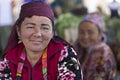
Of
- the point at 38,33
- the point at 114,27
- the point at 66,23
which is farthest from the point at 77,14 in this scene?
the point at 38,33

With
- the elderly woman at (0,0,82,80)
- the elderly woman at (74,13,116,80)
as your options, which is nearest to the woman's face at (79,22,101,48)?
the elderly woman at (74,13,116,80)

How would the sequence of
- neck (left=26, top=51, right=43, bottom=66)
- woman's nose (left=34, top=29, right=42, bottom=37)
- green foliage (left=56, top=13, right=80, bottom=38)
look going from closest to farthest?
woman's nose (left=34, top=29, right=42, bottom=37), neck (left=26, top=51, right=43, bottom=66), green foliage (left=56, top=13, right=80, bottom=38)

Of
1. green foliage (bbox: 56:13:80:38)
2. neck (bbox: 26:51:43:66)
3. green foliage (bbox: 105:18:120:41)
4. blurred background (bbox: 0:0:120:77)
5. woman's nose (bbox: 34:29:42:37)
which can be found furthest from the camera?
green foliage (bbox: 105:18:120:41)

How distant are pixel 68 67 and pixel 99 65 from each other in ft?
5.38

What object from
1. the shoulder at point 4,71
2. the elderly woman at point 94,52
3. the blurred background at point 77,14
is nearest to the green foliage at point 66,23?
the blurred background at point 77,14

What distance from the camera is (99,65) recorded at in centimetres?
452

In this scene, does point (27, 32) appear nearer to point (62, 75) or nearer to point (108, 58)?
point (62, 75)

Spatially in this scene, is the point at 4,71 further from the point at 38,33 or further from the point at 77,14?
the point at 77,14

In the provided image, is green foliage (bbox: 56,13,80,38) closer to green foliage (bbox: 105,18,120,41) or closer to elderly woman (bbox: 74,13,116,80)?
green foliage (bbox: 105,18,120,41)

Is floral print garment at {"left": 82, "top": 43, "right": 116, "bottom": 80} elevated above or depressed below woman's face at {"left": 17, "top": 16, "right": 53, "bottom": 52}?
below

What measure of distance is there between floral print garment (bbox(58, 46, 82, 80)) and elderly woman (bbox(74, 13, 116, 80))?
5.11 ft

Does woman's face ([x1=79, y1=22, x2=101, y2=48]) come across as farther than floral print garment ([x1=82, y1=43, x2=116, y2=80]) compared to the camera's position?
Yes

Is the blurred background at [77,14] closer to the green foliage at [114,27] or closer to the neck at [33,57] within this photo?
the green foliage at [114,27]

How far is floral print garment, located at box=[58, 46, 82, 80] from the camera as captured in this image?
2.92 metres
